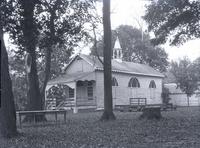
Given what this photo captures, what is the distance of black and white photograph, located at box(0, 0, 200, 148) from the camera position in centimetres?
1283

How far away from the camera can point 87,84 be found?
44469 millimetres

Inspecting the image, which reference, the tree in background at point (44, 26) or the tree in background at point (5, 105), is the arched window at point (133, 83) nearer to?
the tree in background at point (44, 26)

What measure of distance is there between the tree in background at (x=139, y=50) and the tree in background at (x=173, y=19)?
150 ft

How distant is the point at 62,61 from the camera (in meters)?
49.0

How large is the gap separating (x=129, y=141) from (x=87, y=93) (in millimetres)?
33668

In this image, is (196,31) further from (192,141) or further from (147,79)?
(147,79)

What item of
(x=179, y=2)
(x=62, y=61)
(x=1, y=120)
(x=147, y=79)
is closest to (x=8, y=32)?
(x=1, y=120)

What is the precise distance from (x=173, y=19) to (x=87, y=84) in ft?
71.3

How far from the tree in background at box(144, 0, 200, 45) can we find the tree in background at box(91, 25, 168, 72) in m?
45.7

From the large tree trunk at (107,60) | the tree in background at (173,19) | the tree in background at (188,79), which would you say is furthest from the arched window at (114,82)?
the large tree trunk at (107,60)

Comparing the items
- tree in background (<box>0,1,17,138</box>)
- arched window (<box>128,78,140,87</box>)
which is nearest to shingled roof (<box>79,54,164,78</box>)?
arched window (<box>128,78,140,87</box>)

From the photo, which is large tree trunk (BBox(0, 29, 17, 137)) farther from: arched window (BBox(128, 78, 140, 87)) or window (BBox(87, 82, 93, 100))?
arched window (BBox(128, 78, 140, 87))

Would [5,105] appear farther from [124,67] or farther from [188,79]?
[188,79]

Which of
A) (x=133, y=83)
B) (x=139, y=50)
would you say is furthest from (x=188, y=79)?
(x=139, y=50)
